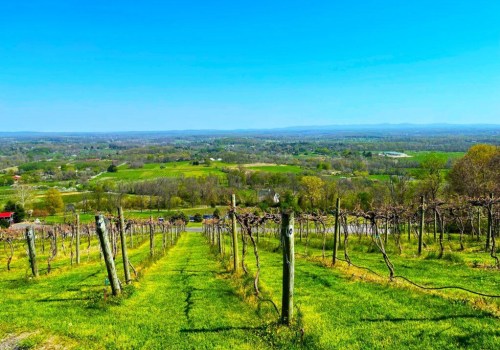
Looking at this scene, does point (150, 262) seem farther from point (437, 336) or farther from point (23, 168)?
point (23, 168)

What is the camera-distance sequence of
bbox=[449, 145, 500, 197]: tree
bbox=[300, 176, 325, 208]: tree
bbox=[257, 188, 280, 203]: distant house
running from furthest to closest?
bbox=[257, 188, 280, 203]: distant house < bbox=[300, 176, 325, 208]: tree < bbox=[449, 145, 500, 197]: tree

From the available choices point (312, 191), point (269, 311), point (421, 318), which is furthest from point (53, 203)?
point (421, 318)

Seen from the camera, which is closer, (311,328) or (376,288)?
(311,328)

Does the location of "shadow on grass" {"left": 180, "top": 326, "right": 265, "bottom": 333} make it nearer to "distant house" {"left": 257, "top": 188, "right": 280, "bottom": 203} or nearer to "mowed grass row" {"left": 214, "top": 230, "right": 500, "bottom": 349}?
"mowed grass row" {"left": 214, "top": 230, "right": 500, "bottom": 349}

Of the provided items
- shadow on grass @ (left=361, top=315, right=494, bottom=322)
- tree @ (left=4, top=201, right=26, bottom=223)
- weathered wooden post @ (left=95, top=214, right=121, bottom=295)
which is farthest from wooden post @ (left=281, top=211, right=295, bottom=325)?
tree @ (left=4, top=201, right=26, bottom=223)

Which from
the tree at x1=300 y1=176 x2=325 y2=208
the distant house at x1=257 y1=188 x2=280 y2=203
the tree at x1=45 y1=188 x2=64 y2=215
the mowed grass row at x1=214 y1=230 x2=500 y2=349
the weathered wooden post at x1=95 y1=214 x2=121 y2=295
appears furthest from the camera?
the distant house at x1=257 y1=188 x2=280 y2=203

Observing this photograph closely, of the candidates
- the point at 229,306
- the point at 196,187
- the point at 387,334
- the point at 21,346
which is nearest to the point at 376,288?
the point at 387,334

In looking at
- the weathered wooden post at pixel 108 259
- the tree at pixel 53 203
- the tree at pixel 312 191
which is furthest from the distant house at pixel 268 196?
the weathered wooden post at pixel 108 259
